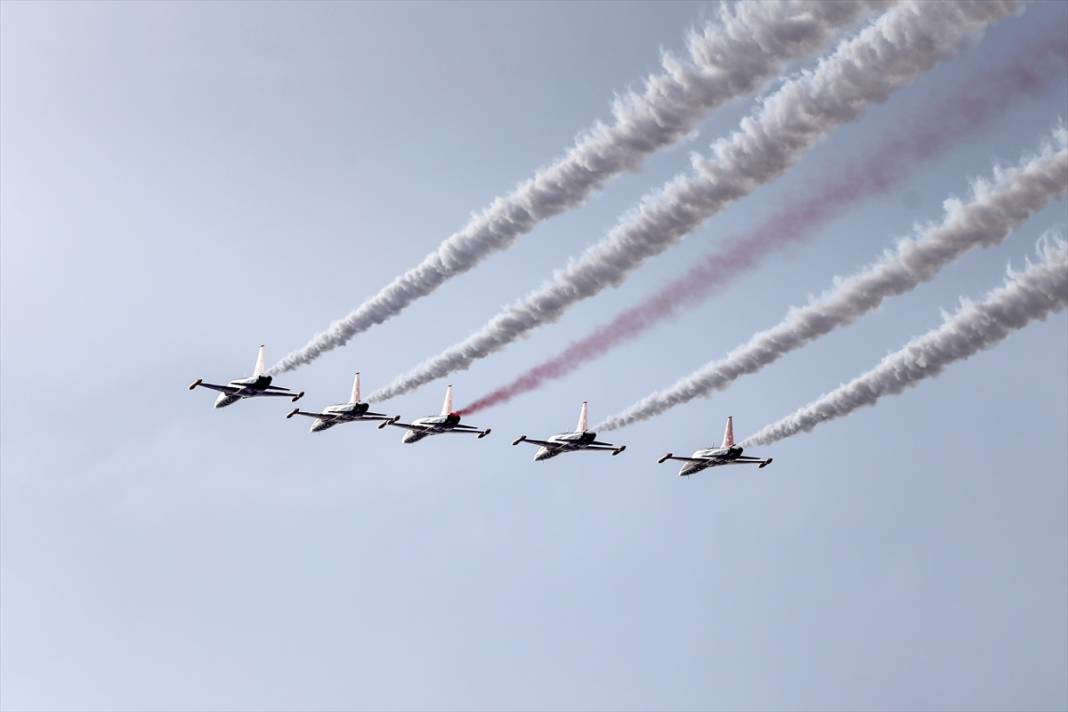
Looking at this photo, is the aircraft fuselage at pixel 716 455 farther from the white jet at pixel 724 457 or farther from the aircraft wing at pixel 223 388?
the aircraft wing at pixel 223 388

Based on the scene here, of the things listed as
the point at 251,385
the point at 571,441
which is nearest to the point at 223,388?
the point at 251,385

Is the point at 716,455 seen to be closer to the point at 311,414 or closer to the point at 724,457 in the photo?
the point at 724,457

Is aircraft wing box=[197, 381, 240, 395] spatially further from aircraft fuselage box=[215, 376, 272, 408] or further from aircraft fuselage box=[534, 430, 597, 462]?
aircraft fuselage box=[534, 430, 597, 462]

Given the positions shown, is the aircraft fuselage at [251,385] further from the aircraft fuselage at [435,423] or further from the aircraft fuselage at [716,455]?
the aircraft fuselage at [716,455]

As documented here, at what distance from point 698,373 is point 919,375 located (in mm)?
10185

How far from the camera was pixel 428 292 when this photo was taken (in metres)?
63.6

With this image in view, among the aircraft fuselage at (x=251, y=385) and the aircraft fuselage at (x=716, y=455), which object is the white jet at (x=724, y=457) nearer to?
the aircraft fuselage at (x=716, y=455)

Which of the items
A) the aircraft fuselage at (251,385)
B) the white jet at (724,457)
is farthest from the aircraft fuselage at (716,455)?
the aircraft fuselage at (251,385)

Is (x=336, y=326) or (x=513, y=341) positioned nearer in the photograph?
(x=513, y=341)

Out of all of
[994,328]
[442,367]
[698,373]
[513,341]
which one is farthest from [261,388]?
[994,328]

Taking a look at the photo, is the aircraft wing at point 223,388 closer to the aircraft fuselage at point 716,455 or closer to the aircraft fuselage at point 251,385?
the aircraft fuselage at point 251,385

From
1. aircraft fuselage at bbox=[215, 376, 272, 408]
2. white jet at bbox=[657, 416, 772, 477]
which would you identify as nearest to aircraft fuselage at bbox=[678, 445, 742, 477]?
white jet at bbox=[657, 416, 772, 477]

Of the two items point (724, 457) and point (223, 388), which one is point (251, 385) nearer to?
point (223, 388)

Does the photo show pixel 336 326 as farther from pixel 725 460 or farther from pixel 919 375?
pixel 919 375
